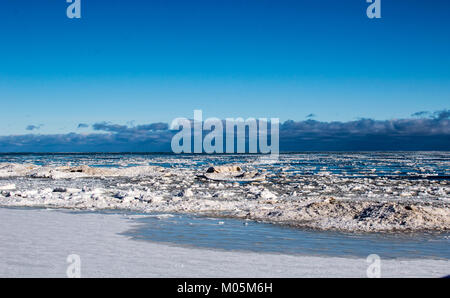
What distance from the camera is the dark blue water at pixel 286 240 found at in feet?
22.9

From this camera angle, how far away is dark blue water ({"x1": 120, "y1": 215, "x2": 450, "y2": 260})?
6.97 meters

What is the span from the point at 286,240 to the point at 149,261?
2782mm

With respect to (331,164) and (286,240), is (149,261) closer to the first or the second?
(286,240)

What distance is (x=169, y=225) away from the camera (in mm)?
9438

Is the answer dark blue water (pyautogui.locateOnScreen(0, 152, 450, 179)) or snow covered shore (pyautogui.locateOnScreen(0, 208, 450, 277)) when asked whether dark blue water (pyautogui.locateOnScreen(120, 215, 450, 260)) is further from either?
dark blue water (pyautogui.locateOnScreen(0, 152, 450, 179))

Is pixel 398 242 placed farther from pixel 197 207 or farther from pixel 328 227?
pixel 197 207

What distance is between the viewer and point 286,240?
786cm

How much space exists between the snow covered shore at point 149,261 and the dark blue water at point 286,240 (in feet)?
1.36

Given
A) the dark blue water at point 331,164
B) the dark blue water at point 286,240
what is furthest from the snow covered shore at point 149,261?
the dark blue water at point 331,164

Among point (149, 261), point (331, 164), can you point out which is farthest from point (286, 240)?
point (331, 164)

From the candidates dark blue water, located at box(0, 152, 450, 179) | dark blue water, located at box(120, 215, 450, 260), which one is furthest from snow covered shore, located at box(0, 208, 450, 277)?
dark blue water, located at box(0, 152, 450, 179)

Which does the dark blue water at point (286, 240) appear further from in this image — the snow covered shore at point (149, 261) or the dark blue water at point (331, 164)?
the dark blue water at point (331, 164)
